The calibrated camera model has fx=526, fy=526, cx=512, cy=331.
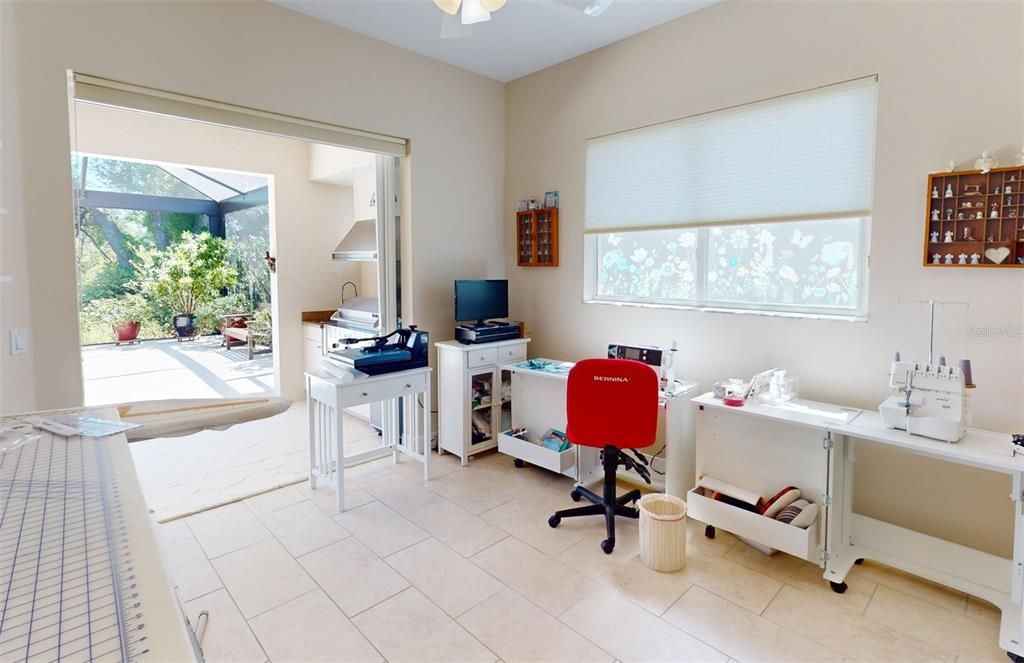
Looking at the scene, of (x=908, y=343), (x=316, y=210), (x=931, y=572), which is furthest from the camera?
(x=316, y=210)

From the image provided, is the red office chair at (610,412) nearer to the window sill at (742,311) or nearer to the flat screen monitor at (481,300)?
the window sill at (742,311)

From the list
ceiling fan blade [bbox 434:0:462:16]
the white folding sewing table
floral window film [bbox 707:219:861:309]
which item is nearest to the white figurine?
floral window film [bbox 707:219:861:309]

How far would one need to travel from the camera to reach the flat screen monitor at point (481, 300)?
153 inches

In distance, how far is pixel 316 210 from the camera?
5.55m

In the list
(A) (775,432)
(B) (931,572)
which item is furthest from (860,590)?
(A) (775,432)

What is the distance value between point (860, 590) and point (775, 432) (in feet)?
2.46

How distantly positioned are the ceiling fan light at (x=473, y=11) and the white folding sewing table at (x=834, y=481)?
2128 millimetres

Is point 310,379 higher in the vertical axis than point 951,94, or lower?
lower

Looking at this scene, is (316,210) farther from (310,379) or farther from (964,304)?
(964,304)

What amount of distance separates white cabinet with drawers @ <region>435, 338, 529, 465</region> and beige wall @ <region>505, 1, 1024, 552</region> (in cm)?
85

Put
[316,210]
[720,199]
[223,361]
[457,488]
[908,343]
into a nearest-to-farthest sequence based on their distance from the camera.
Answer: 1. [908,343]
2. [720,199]
3. [457,488]
4. [316,210]
5. [223,361]

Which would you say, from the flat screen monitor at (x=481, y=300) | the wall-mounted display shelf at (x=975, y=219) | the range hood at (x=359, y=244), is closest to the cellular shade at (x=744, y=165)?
the wall-mounted display shelf at (x=975, y=219)

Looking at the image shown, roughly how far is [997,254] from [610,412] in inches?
71.8

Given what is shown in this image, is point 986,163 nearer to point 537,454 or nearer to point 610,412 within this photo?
point 610,412
